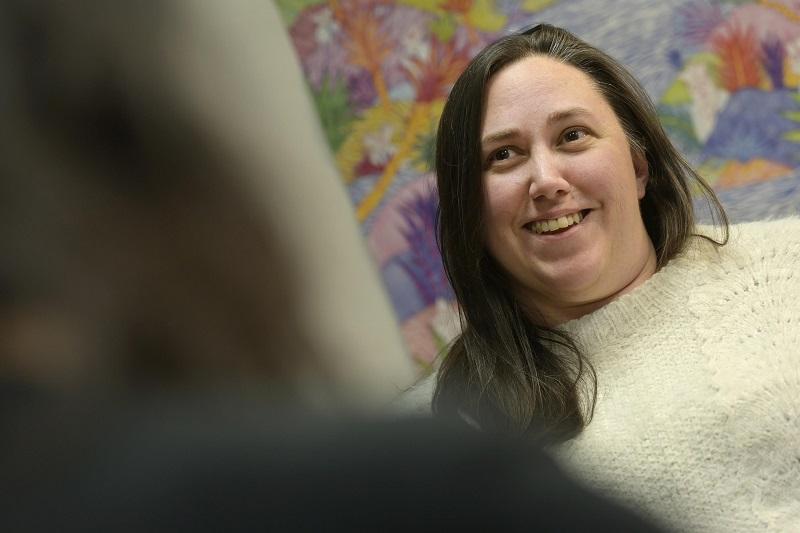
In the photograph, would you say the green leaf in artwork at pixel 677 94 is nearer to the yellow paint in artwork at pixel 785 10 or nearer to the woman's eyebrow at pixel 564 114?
the yellow paint in artwork at pixel 785 10

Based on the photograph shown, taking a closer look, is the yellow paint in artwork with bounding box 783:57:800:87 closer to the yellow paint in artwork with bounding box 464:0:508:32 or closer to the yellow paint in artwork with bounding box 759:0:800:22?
the yellow paint in artwork with bounding box 759:0:800:22

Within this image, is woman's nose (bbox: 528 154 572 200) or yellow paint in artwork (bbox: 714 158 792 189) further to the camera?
yellow paint in artwork (bbox: 714 158 792 189)

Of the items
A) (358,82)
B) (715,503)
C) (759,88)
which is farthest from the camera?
(358,82)

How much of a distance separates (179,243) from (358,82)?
1638 mm

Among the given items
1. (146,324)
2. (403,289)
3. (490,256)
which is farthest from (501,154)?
(146,324)

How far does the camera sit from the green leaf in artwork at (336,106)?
1.66 m

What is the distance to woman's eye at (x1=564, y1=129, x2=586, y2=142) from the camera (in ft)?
4.03

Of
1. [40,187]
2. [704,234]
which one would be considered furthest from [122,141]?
[704,234]

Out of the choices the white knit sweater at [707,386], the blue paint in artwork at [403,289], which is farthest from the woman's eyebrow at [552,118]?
the blue paint in artwork at [403,289]

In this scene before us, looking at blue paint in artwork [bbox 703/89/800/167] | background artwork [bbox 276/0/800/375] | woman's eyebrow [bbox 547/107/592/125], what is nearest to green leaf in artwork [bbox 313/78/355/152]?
background artwork [bbox 276/0/800/375]

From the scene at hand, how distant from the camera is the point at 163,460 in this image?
183mm

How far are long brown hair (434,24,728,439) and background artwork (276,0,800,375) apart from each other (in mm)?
310

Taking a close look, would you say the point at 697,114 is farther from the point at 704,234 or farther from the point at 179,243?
the point at 179,243

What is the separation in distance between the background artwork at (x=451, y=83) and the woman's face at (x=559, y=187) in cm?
38
